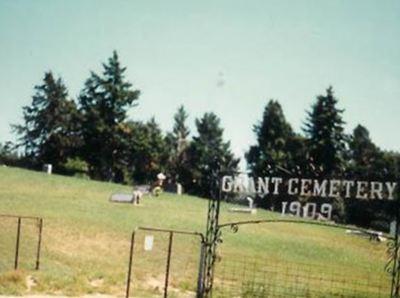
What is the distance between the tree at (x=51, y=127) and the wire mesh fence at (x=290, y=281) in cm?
5084

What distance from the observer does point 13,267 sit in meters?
17.5

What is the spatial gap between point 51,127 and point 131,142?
1328 cm

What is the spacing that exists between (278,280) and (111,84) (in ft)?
199

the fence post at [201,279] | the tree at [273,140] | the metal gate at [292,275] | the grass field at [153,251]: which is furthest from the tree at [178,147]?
the fence post at [201,279]

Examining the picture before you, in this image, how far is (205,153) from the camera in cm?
8419

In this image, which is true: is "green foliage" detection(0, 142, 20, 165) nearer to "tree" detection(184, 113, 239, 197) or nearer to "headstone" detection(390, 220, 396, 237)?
"tree" detection(184, 113, 239, 197)

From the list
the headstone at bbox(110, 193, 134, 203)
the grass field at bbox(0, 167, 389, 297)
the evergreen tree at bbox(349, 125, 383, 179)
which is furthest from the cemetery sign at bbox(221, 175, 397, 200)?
the evergreen tree at bbox(349, 125, 383, 179)

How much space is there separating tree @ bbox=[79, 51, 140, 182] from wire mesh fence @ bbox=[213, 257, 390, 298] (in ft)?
170

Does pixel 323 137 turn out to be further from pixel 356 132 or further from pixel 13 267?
pixel 13 267

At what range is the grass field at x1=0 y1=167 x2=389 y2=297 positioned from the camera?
17422mm

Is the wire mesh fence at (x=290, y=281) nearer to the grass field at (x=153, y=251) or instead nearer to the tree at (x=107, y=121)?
the grass field at (x=153, y=251)

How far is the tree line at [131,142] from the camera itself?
68.0 metres

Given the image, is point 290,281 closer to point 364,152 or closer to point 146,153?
point 146,153

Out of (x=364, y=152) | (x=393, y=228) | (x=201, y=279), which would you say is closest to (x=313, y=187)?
(x=393, y=228)
